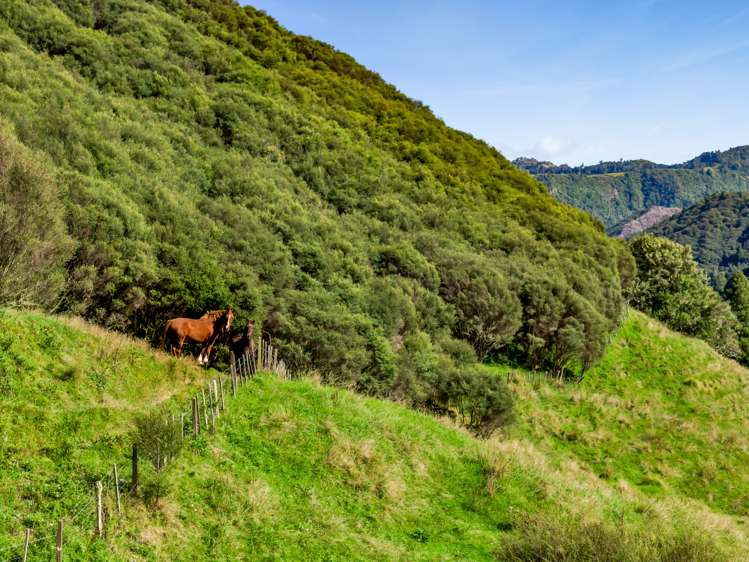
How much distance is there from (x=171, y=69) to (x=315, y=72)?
63.4ft

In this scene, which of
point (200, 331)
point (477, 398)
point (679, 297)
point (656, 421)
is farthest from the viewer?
point (679, 297)

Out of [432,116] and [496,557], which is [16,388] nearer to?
[496,557]

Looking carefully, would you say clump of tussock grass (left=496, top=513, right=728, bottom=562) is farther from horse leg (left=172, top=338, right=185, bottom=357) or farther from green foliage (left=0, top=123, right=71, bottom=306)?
green foliage (left=0, top=123, right=71, bottom=306)

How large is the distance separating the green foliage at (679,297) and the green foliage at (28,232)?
188 ft

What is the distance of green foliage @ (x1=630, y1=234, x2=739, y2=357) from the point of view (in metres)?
60.3

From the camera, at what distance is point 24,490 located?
8.32 m

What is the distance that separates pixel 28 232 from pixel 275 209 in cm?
1542

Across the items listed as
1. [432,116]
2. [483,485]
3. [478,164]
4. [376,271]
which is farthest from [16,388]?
[432,116]

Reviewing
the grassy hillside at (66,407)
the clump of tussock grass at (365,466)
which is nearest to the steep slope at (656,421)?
the clump of tussock grass at (365,466)

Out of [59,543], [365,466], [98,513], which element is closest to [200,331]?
[365,466]

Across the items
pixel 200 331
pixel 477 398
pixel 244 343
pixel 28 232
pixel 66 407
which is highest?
pixel 28 232

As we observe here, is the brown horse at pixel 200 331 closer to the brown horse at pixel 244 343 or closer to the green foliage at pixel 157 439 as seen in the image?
the brown horse at pixel 244 343

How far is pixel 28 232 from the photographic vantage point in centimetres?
1620

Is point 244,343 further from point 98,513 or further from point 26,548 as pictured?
point 26,548
